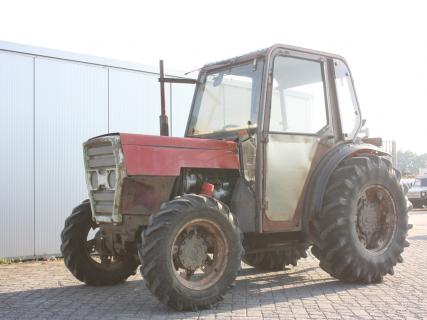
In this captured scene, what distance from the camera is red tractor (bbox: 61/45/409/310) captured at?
5.89m

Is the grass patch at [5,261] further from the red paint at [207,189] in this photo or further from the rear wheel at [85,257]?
the red paint at [207,189]

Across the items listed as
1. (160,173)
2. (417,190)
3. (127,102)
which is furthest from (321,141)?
(417,190)

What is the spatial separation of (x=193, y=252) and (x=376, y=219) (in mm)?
2680

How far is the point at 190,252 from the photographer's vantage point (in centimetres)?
591

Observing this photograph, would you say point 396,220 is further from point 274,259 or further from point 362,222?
point 274,259

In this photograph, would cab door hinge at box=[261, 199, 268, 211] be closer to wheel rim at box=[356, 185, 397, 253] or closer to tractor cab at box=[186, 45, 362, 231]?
tractor cab at box=[186, 45, 362, 231]

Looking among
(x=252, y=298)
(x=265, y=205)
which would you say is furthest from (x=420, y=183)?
(x=252, y=298)

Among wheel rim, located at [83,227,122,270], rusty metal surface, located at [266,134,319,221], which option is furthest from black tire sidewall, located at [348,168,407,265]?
wheel rim, located at [83,227,122,270]

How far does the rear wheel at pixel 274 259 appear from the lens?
8180 millimetres

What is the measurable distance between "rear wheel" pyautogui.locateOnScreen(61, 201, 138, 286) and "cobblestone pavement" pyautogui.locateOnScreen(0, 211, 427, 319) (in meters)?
0.16

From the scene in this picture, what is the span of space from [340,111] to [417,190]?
23513 millimetres

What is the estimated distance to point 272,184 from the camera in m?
6.78

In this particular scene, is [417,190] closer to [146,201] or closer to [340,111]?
[340,111]

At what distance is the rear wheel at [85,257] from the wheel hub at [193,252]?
153 cm
